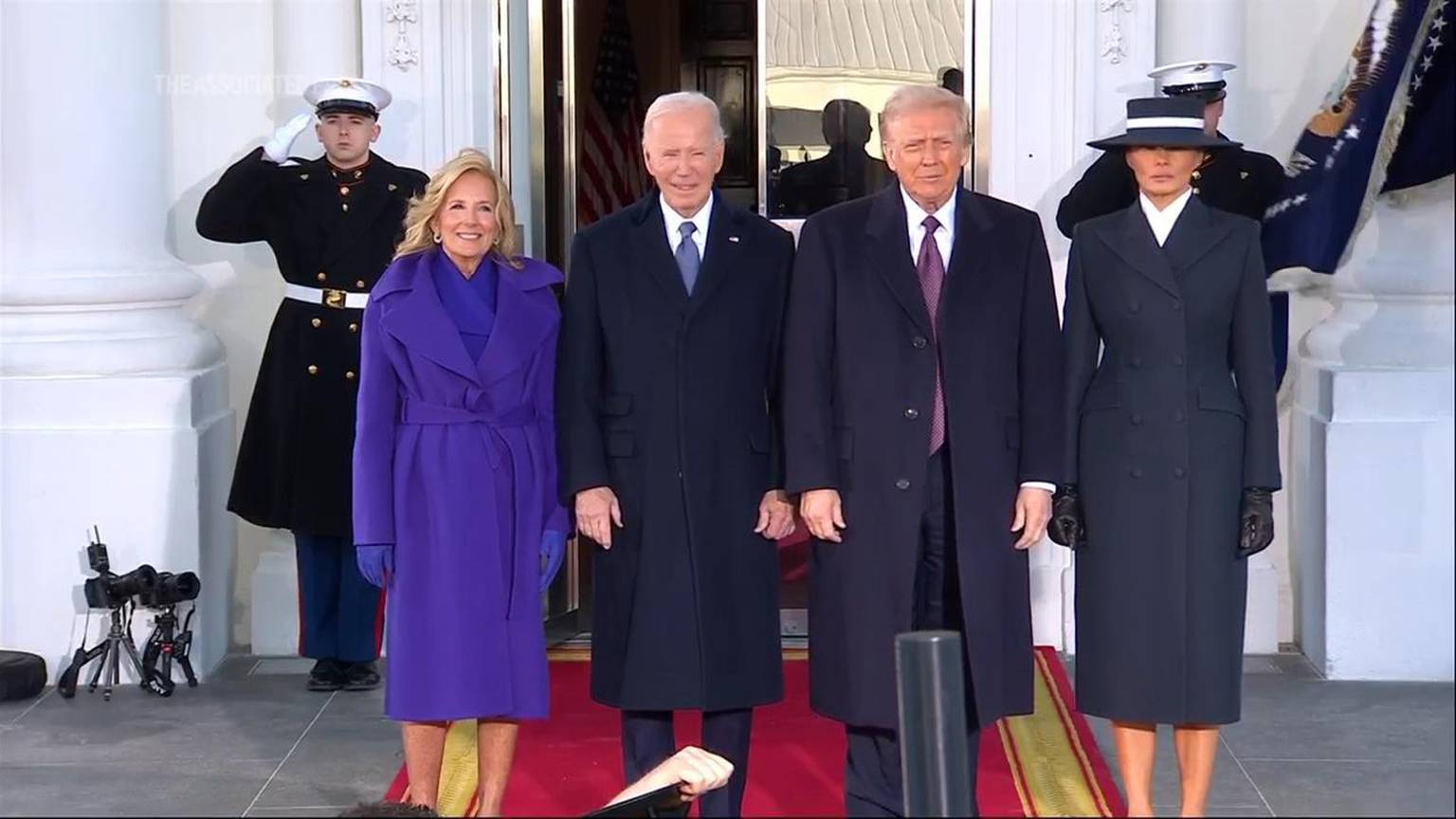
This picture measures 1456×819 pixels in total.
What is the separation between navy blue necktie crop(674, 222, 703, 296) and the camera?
477cm

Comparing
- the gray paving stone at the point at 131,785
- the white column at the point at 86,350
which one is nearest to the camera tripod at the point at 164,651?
the white column at the point at 86,350

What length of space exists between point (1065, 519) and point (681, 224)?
3.47 ft

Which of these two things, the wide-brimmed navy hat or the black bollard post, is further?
the wide-brimmed navy hat

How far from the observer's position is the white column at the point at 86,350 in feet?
22.0

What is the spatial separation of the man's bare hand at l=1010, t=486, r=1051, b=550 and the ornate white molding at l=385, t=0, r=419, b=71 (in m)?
3.19

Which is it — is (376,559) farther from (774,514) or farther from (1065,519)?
(1065,519)

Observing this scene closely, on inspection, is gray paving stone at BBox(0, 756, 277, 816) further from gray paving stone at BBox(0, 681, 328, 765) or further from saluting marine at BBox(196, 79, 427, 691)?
saluting marine at BBox(196, 79, 427, 691)

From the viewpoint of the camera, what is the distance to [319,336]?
656 centimetres

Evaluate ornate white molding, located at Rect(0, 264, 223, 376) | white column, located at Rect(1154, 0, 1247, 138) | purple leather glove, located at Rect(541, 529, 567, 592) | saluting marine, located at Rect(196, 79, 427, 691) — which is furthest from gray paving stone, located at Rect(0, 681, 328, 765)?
white column, located at Rect(1154, 0, 1247, 138)

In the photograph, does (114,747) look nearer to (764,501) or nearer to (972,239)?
(764,501)

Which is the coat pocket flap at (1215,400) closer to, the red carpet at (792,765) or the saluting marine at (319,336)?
the red carpet at (792,765)

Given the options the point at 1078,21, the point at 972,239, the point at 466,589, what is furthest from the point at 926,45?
the point at 466,589

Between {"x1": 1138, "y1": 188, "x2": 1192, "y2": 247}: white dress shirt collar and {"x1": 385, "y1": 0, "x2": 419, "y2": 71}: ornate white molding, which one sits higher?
{"x1": 385, "y1": 0, "x2": 419, "y2": 71}: ornate white molding

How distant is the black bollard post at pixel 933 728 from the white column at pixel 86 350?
3.96 metres
